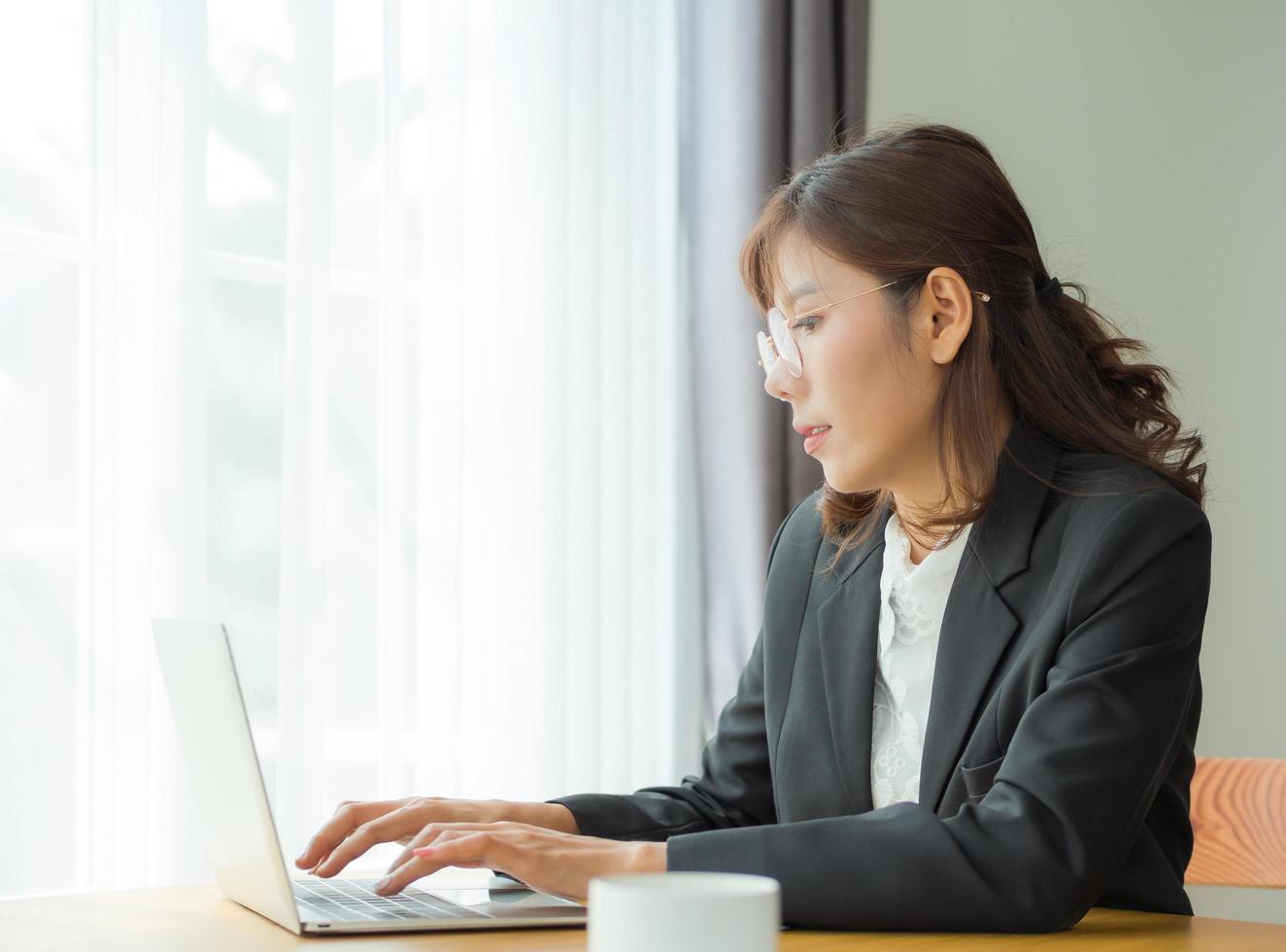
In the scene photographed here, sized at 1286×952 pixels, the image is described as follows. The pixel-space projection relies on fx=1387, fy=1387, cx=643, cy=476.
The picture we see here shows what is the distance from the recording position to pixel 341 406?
220 cm

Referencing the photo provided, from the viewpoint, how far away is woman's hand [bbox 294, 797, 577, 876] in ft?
3.67

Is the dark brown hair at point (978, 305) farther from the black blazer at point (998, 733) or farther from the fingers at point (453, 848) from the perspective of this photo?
the fingers at point (453, 848)

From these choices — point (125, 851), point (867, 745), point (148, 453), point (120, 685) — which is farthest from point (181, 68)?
point (867, 745)

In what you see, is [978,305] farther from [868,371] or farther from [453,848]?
[453,848]

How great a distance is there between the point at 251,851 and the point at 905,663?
72cm

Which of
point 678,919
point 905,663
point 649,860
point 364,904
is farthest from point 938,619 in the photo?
point 678,919

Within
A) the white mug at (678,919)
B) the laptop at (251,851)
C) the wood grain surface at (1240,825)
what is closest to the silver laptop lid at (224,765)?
the laptop at (251,851)

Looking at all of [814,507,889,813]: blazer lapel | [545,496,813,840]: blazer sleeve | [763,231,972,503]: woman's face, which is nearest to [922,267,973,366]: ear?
[763,231,972,503]: woman's face

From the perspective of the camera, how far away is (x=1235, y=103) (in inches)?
142

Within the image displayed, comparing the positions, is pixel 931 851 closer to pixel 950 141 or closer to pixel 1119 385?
pixel 1119 385

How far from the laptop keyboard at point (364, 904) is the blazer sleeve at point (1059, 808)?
178 mm

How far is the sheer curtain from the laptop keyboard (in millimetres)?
842

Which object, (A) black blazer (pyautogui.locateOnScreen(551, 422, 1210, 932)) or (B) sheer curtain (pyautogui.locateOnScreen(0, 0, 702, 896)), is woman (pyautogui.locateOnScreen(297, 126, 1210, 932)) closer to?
(A) black blazer (pyautogui.locateOnScreen(551, 422, 1210, 932))

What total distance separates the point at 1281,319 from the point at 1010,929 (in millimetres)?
2963
